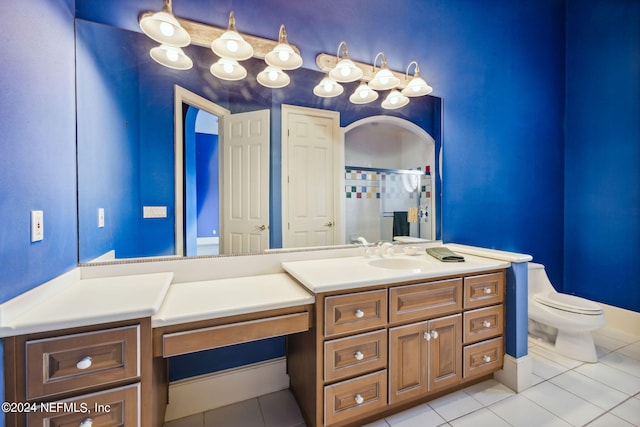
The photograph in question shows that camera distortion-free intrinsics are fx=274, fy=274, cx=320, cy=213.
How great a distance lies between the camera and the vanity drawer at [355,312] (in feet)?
4.12

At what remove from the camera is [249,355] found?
5.52ft

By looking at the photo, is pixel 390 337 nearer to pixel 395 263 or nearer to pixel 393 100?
pixel 395 263

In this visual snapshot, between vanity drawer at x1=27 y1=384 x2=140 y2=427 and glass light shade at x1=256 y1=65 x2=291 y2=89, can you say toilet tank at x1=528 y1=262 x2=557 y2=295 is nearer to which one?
glass light shade at x1=256 y1=65 x2=291 y2=89

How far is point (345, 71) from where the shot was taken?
174 cm

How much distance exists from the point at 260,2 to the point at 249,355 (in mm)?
2162

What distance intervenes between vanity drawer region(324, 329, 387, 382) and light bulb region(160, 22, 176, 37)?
1703 millimetres

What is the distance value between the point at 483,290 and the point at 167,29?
2.27m

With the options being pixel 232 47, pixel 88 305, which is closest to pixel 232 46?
pixel 232 47

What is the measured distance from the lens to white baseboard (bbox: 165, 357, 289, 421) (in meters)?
1.53

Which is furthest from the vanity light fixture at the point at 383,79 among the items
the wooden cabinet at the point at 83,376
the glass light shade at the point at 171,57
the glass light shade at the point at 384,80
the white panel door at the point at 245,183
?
the wooden cabinet at the point at 83,376

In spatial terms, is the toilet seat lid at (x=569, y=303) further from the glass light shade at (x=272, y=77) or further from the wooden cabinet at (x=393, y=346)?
the glass light shade at (x=272, y=77)

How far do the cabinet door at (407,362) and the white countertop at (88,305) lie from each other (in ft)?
3.66

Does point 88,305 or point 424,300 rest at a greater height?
point 88,305

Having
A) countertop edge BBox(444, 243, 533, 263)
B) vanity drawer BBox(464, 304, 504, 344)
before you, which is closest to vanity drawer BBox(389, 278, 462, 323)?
vanity drawer BBox(464, 304, 504, 344)
